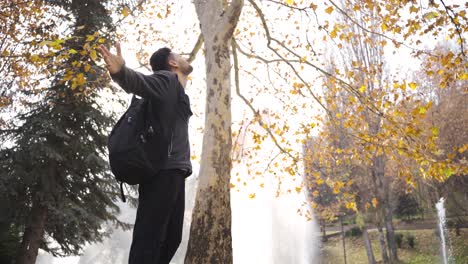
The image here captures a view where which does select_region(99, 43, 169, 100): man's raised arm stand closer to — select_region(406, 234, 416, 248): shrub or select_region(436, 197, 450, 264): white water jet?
select_region(436, 197, 450, 264): white water jet

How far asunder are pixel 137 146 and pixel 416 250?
917 inches

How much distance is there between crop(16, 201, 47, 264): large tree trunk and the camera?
8.89 m

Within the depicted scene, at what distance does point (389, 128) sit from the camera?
20.8 feet

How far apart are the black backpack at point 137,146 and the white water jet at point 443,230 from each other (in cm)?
2112

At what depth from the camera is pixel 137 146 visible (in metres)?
1.90

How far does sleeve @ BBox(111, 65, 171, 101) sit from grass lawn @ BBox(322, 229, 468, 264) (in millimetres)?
20607

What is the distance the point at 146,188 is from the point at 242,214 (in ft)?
86.8

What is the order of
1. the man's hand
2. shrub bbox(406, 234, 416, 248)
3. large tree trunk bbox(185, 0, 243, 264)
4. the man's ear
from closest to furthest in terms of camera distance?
the man's hand
the man's ear
large tree trunk bbox(185, 0, 243, 264)
shrub bbox(406, 234, 416, 248)

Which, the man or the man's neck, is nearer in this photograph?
the man

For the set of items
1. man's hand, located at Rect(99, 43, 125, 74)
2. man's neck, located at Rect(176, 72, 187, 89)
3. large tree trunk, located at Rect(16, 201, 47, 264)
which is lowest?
large tree trunk, located at Rect(16, 201, 47, 264)

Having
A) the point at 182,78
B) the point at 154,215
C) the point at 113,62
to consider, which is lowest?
the point at 154,215

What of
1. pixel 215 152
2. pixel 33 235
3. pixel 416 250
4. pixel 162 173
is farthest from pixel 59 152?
pixel 416 250

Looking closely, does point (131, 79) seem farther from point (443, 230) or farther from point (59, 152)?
point (443, 230)

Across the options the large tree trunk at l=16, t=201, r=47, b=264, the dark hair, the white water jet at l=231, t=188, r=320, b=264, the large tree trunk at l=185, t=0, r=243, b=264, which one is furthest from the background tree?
the white water jet at l=231, t=188, r=320, b=264
